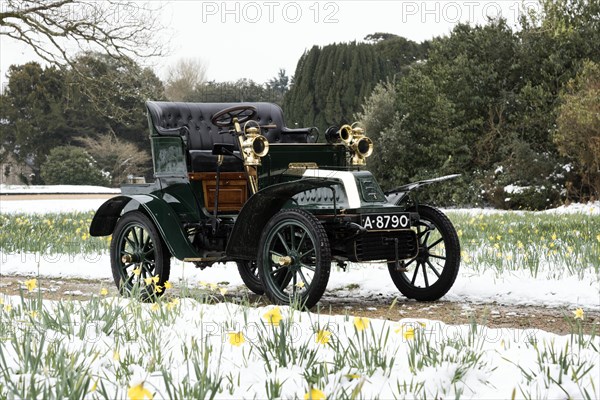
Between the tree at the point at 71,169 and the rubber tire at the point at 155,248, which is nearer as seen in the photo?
the rubber tire at the point at 155,248

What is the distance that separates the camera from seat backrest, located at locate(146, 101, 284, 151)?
→ 774cm

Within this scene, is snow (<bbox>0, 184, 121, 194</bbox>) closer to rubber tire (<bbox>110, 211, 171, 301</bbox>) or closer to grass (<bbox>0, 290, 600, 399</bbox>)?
rubber tire (<bbox>110, 211, 171, 301</bbox>)

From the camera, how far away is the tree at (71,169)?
40812 millimetres

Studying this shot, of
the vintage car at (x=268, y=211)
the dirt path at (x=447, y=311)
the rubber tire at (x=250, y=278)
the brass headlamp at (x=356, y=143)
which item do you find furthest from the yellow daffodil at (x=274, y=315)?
the rubber tire at (x=250, y=278)

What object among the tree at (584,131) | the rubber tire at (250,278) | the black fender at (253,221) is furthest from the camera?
the tree at (584,131)

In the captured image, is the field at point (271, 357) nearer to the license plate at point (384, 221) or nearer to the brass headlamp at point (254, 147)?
the license plate at point (384, 221)

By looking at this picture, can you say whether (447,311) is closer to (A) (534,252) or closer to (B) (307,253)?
(B) (307,253)

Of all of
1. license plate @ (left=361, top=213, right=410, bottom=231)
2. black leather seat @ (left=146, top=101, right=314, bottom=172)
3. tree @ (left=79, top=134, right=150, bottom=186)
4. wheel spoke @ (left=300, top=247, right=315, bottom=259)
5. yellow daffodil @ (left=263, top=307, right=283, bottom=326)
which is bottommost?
yellow daffodil @ (left=263, top=307, right=283, bottom=326)

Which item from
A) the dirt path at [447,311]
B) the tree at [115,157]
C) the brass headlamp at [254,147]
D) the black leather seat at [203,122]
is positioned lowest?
the dirt path at [447,311]

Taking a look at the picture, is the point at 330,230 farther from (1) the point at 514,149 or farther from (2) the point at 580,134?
(1) the point at 514,149

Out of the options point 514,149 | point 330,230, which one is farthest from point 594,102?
point 330,230

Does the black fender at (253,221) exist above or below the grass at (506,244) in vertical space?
above

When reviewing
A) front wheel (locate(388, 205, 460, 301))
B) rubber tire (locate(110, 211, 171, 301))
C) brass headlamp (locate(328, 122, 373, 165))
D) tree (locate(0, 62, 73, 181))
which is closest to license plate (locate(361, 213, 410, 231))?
front wheel (locate(388, 205, 460, 301))

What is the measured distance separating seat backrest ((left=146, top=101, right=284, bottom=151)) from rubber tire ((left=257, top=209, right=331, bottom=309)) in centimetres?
173
